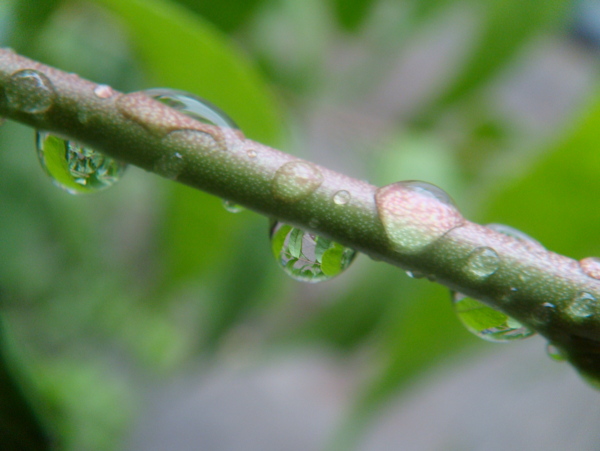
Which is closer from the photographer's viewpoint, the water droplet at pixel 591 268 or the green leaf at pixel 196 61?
the water droplet at pixel 591 268

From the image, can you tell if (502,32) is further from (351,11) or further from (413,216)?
(413,216)

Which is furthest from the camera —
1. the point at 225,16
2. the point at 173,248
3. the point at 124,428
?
the point at 124,428

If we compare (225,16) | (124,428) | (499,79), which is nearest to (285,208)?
(225,16)

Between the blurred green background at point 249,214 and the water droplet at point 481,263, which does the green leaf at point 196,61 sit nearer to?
the blurred green background at point 249,214

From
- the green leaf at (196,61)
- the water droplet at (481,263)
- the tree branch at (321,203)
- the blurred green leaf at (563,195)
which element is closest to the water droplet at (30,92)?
the tree branch at (321,203)

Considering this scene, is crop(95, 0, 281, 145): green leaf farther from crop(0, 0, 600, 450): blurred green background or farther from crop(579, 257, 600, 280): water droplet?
crop(579, 257, 600, 280): water droplet

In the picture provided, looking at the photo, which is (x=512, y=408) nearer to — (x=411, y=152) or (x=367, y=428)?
(x=367, y=428)
